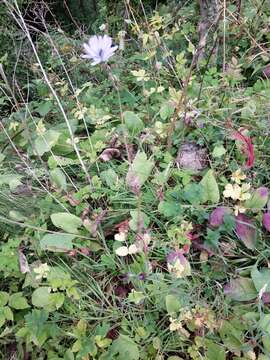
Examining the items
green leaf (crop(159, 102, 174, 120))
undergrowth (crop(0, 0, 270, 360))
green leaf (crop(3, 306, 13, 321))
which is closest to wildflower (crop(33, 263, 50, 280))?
undergrowth (crop(0, 0, 270, 360))

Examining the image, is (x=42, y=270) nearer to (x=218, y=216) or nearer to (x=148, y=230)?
(x=148, y=230)

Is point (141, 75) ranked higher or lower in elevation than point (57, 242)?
higher

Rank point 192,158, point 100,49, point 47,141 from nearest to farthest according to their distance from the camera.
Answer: point 100,49 → point 192,158 → point 47,141

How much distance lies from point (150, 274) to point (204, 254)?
17cm

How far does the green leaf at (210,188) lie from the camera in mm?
1449

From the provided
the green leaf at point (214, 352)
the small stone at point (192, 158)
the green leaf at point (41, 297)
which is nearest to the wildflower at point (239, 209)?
the small stone at point (192, 158)

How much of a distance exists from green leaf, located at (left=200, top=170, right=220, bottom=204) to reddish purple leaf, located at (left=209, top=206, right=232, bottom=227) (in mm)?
52

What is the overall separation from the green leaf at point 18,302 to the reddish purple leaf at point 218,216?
0.62 m

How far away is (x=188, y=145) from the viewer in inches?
66.4

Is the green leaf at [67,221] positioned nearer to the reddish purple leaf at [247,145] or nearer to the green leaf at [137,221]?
the green leaf at [137,221]

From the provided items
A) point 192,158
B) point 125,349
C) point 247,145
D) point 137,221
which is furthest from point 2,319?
point 247,145

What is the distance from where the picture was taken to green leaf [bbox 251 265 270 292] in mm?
1281

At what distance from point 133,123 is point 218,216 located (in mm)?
580

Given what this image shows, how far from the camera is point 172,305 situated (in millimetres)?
1270
